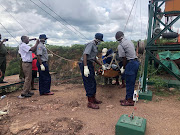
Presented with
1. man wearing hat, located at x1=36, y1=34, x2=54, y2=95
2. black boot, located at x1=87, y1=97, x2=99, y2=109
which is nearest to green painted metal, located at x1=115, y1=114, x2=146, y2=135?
black boot, located at x1=87, y1=97, x2=99, y2=109

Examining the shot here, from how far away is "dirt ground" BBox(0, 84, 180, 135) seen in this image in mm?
2596

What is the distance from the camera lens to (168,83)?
16.1ft

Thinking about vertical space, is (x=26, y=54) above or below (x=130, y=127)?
above

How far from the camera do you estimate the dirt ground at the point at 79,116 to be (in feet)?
Answer: 8.52

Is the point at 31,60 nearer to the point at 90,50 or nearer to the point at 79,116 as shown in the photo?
the point at 90,50

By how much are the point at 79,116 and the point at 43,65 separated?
6.91 ft

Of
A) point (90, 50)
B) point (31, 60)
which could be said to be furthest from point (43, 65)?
point (90, 50)

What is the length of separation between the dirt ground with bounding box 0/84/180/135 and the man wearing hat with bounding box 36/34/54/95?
0.42 meters

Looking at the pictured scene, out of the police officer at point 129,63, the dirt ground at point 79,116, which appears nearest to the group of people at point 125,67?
the police officer at point 129,63

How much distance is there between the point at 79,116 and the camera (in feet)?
10.5

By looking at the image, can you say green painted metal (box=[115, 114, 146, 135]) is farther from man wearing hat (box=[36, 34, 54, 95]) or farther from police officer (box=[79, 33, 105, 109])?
man wearing hat (box=[36, 34, 54, 95])

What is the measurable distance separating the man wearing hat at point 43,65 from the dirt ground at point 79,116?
42 centimetres

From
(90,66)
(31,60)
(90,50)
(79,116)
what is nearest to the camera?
(79,116)

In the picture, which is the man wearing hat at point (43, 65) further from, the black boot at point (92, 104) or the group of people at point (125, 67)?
the black boot at point (92, 104)
